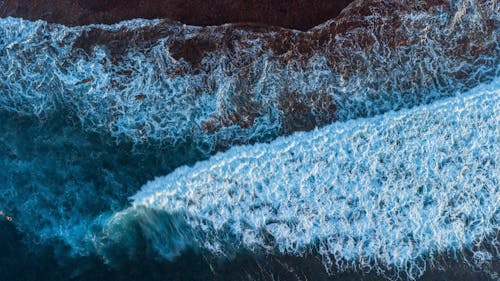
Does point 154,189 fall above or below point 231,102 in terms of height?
below

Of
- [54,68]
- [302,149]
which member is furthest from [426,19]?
[54,68]

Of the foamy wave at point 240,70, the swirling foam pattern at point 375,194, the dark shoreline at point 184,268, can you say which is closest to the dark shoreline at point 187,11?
the foamy wave at point 240,70

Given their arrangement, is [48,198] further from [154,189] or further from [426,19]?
[426,19]

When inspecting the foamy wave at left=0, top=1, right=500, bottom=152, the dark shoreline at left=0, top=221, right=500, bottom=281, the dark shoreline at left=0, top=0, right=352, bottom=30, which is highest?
the dark shoreline at left=0, top=0, right=352, bottom=30

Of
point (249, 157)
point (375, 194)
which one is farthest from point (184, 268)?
point (375, 194)

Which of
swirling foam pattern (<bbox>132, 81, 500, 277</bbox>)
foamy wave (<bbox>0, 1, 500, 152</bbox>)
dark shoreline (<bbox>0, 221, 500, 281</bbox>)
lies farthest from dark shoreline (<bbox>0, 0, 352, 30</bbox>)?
dark shoreline (<bbox>0, 221, 500, 281</bbox>)

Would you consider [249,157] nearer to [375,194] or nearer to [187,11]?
[375,194]

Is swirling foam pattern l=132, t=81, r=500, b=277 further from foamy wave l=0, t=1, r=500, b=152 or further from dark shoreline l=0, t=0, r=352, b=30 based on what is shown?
dark shoreline l=0, t=0, r=352, b=30
